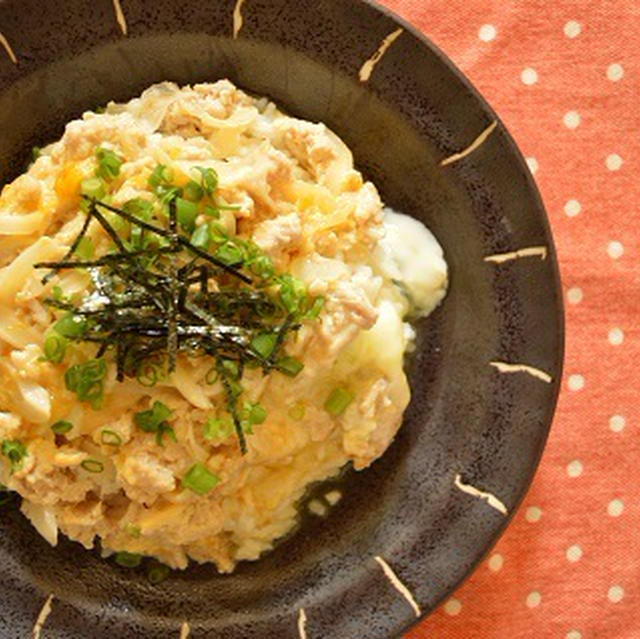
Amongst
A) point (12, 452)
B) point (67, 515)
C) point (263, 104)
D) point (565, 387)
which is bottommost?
point (565, 387)

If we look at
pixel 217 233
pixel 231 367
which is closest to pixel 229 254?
pixel 217 233

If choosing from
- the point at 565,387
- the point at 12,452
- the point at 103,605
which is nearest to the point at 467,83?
the point at 565,387

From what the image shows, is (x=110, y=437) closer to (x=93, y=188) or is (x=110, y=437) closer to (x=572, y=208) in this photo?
(x=93, y=188)

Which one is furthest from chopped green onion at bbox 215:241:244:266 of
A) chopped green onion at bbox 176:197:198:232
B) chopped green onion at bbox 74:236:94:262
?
chopped green onion at bbox 74:236:94:262

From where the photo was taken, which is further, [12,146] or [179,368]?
[12,146]

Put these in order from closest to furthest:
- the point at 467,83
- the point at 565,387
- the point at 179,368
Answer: the point at 179,368 → the point at 467,83 → the point at 565,387

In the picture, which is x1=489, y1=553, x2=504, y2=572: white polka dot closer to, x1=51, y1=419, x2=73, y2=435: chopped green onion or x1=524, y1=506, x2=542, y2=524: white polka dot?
x1=524, y1=506, x2=542, y2=524: white polka dot

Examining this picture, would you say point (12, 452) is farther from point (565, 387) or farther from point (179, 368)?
point (565, 387)
